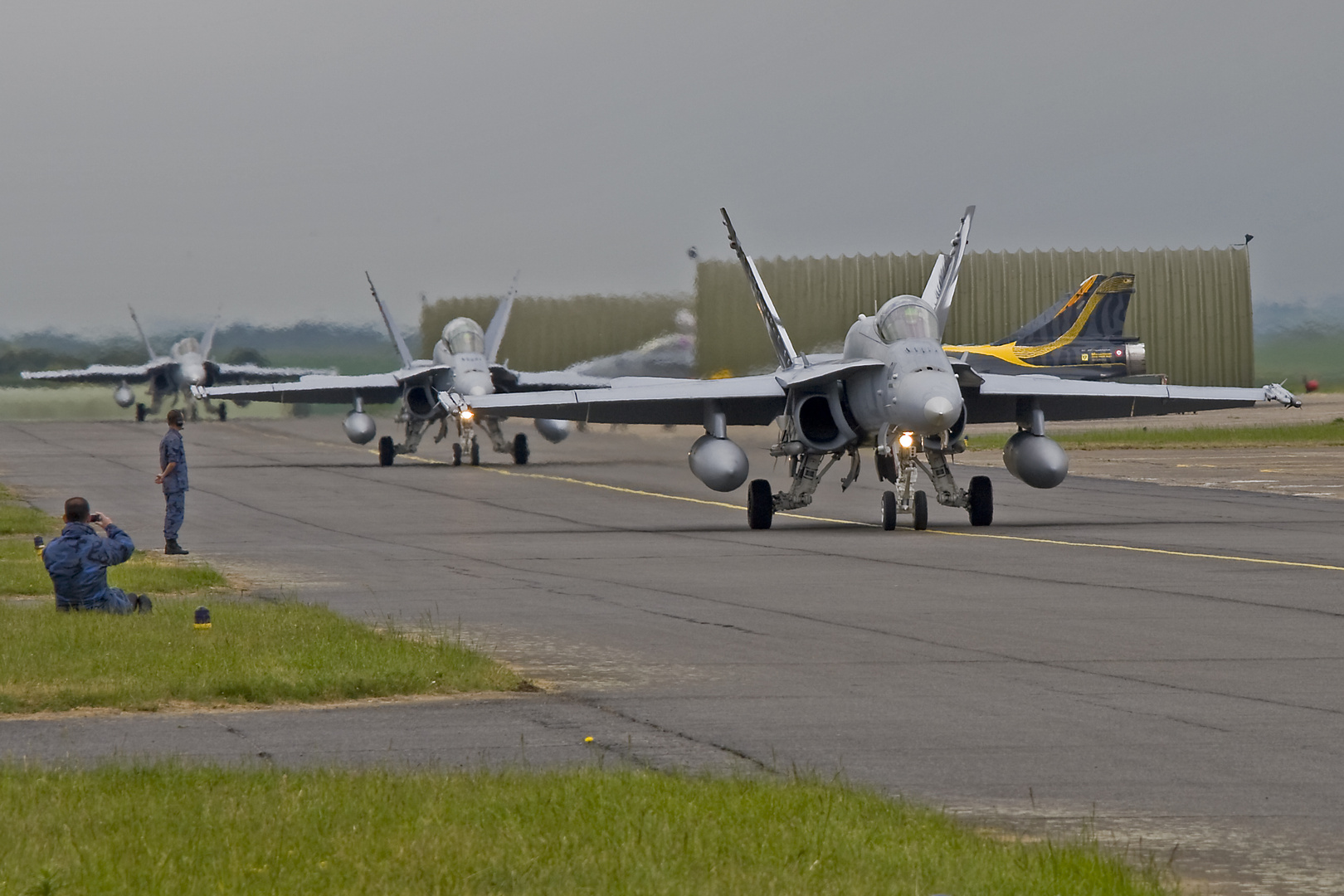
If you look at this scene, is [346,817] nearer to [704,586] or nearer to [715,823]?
[715,823]

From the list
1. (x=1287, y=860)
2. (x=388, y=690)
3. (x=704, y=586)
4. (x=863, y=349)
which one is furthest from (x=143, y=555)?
(x=1287, y=860)

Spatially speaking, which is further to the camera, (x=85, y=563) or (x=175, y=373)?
(x=175, y=373)

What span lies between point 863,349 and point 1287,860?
61.0 ft

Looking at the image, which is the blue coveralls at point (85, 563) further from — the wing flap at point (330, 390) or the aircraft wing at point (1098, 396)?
the wing flap at point (330, 390)

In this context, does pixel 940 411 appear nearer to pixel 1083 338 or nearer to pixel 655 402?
pixel 655 402

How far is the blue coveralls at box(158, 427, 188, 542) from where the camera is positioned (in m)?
21.8

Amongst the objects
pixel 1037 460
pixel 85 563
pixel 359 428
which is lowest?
pixel 85 563

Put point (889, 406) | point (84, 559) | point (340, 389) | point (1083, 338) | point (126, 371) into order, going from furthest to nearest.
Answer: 1. point (126, 371)
2. point (1083, 338)
3. point (340, 389)
4. point (889, 406)
5. point (84, 559)

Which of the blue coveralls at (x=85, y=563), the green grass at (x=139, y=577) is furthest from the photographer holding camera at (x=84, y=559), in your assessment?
the green grass at (x=139, y=577)

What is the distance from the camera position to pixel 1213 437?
50.8 metres

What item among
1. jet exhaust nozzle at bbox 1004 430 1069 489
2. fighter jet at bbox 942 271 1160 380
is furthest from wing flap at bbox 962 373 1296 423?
fighter jet at bbox 942 271 1160 380

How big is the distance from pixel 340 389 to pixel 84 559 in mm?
32528

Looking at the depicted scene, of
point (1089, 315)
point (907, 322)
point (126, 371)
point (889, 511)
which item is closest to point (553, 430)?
point (1089, 315)

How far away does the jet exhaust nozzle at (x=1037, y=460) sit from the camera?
25.4 m
